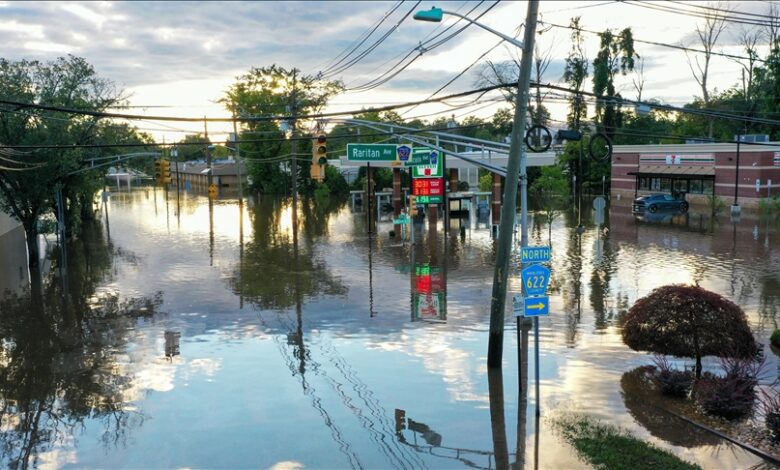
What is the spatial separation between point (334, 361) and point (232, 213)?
1837 inches

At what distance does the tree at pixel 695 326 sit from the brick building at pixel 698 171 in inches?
1530

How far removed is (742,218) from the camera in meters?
45.2

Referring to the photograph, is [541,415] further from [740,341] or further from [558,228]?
[558,228]

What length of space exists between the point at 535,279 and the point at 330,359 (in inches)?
227

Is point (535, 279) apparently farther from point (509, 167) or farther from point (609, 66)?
point (609, 66)

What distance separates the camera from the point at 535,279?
1198cm

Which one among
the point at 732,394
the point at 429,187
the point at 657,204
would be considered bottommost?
the point at 732,394

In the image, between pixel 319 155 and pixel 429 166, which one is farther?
pixel 429 166

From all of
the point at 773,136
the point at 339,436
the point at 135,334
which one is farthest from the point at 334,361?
the point at 773,136

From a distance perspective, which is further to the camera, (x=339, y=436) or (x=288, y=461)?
(x=339, y=436)

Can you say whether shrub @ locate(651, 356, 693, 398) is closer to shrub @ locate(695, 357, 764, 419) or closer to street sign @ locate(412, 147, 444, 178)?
shrub @ locate(695, 357, 764, 419)

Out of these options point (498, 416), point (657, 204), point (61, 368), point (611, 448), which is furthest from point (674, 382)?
point (657, 204)

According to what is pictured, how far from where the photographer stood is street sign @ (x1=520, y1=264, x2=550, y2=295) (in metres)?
11.9

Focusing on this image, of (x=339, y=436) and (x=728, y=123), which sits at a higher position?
(x=728, y=123)
